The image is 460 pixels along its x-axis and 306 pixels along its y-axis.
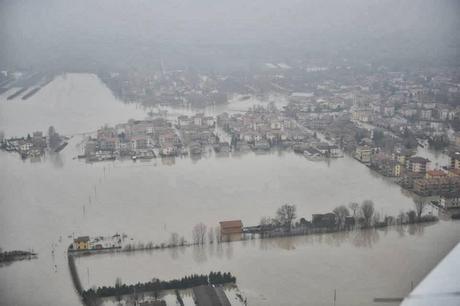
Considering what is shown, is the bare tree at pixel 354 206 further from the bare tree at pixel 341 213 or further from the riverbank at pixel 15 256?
the riverbank at pixel 15 256

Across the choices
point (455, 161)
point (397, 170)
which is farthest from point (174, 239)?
point (455, 161)

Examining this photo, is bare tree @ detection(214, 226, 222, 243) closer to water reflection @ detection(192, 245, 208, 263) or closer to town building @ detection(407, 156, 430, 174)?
water reflection @ detection(192, 245, 208, 263)

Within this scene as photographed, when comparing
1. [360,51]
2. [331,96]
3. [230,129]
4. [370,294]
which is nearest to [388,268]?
[370,294]

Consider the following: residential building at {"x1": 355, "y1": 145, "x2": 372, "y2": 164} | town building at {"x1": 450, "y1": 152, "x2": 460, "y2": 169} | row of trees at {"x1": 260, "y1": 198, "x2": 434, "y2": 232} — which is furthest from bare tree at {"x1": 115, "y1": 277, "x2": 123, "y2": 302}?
town building at {"x1": 450, "y1": 152, "x2": 460, "y2": 169}

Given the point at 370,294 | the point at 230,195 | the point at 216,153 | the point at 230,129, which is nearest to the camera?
the point at 370,294

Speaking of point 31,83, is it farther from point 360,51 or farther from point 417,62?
point 417,62

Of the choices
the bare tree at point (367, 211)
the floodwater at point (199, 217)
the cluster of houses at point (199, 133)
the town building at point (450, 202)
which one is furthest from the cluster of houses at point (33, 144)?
the town building at point (450, 202)
